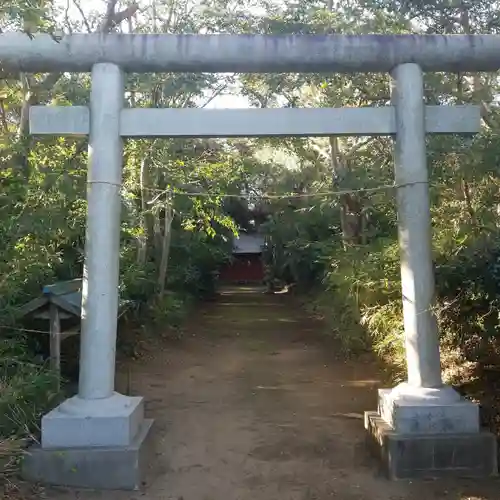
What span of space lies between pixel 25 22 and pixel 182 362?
25.5 ft

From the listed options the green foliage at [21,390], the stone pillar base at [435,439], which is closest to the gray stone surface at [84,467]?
the green foliage at [21,390]

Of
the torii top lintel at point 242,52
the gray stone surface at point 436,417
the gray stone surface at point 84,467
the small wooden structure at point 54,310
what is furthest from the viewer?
the small wooden structure at point 54,310

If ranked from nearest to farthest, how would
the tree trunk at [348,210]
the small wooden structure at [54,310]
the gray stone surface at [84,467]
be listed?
the gray stone surface at [84,467], the small wooden structure at [54,310], the tree trunk at [348,210]

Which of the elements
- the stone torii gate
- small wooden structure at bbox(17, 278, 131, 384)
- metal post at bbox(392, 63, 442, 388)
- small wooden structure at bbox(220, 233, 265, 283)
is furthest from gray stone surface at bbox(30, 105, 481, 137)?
small wooden structure at bbox(220, 233, 265, 283)

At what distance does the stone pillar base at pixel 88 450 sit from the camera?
198 inches

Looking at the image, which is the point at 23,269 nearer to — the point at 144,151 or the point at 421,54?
the point at 421,54

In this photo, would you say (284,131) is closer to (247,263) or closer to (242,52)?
(242,52)

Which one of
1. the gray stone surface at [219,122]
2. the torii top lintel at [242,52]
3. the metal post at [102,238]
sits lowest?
the metal post at [102,238]

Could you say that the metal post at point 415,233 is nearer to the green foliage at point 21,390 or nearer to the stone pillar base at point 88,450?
the stone pillar base at point 88,450

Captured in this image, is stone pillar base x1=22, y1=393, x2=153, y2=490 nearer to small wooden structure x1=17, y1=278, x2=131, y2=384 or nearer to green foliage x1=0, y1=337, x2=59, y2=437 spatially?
green foliage x1=0, y1=337, x2=59, y2=437

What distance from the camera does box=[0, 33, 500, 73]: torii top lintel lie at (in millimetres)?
5551

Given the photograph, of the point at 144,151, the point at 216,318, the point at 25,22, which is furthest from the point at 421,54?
the point at 216,318

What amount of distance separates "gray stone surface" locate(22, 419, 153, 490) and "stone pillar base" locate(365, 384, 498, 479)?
228 cm

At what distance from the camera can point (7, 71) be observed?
18.9 feet
